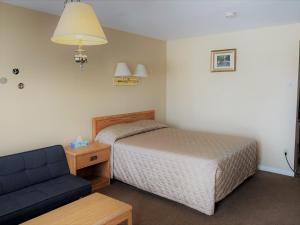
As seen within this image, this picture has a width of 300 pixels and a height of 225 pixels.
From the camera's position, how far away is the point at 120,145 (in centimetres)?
331

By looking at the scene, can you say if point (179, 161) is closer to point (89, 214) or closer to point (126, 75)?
point (89, 214)

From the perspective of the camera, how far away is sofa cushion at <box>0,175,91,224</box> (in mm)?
2064

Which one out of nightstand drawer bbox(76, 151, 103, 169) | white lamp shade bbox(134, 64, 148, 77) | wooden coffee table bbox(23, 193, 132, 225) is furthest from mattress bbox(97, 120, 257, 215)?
white lamp shade bbox(134, 64, 148, 77)

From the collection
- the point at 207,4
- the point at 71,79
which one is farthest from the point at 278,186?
the point at 71,79

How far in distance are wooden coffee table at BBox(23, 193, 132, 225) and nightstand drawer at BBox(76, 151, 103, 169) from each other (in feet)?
2.95

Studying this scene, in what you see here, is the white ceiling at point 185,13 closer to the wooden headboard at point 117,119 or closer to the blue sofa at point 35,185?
the wooden headboard at point 117,119

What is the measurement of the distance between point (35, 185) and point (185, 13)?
2.56 meters

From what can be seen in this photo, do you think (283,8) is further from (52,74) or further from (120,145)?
(52,74)

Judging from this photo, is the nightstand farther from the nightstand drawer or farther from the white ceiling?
the white ceiling

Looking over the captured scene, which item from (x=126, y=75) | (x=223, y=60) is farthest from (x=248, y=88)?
(x=126, y=75)

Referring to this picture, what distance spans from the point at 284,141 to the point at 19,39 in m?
3.79

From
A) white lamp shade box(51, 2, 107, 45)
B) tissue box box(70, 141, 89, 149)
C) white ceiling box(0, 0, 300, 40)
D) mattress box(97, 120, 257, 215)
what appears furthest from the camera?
tissue box box(70, 141, 89, 149)


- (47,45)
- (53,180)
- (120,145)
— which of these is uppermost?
(47,45)

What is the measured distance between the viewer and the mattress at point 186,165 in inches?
102
